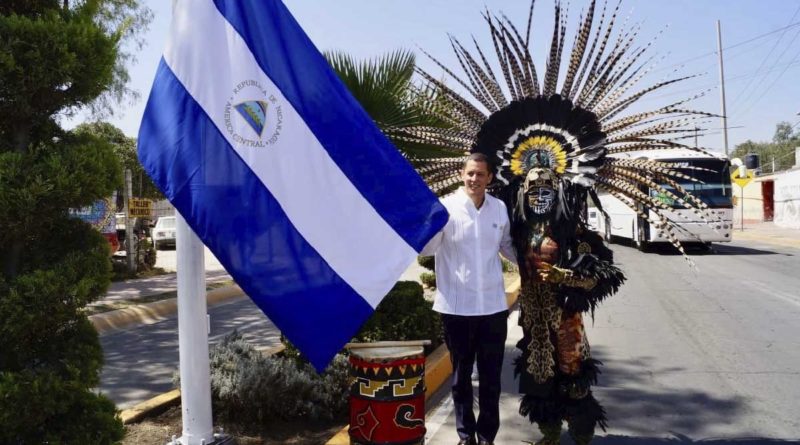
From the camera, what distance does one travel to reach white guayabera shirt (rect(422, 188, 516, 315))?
12.0 feet

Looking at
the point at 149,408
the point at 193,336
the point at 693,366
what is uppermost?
the point at 193,336

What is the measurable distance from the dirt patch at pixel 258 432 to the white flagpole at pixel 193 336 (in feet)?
2.03

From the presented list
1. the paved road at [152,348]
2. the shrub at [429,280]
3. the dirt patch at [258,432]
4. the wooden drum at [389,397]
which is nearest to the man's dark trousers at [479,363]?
the wooden drum at [389,397]

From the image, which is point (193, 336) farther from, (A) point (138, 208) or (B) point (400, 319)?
(A) point (138, 208)

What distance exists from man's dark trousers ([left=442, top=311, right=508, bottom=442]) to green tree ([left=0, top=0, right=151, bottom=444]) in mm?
1911

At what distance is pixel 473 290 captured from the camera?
366 cm

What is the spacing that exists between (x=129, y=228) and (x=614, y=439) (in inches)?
498

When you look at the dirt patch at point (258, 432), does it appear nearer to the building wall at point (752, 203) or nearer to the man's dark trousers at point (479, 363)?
the man's dark trousers at point (479, 363)

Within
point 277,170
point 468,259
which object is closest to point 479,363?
point 468,259

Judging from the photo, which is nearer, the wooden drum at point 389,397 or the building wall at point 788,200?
the wooden drum at point 389,397

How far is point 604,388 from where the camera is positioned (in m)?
5.60

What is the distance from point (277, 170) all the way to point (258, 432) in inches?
84.0

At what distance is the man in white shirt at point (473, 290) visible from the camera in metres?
3.67

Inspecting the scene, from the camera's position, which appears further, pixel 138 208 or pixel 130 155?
pixel 130 155
